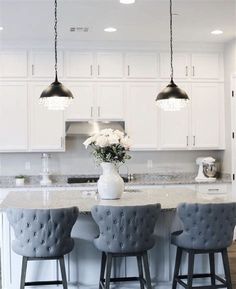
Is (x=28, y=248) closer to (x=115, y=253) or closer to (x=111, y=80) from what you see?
(x=115, y=253)

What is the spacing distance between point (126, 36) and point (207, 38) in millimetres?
1122

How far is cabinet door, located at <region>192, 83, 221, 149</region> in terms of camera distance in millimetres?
6363

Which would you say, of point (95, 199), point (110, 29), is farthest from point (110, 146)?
point (110, 29)

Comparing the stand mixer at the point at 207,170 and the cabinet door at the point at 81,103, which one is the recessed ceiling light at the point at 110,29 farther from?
the stand mixer at the point at 207,170

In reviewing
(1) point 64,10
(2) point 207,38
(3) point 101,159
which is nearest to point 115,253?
(3) point 101,159

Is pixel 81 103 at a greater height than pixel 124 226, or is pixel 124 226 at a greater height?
pixel 81 103

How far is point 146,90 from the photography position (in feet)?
20.5

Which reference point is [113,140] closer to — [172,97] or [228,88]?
[172,97]

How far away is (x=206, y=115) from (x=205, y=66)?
71cm

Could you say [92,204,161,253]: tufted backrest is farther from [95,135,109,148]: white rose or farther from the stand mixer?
the stand mixer

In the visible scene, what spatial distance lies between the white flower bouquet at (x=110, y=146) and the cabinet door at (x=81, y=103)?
7.60 ft

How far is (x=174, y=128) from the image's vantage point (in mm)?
6309

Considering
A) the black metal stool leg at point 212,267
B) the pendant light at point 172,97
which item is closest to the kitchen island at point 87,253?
the black metal stool leg at point 212,267

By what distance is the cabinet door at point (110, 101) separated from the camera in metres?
6.16
